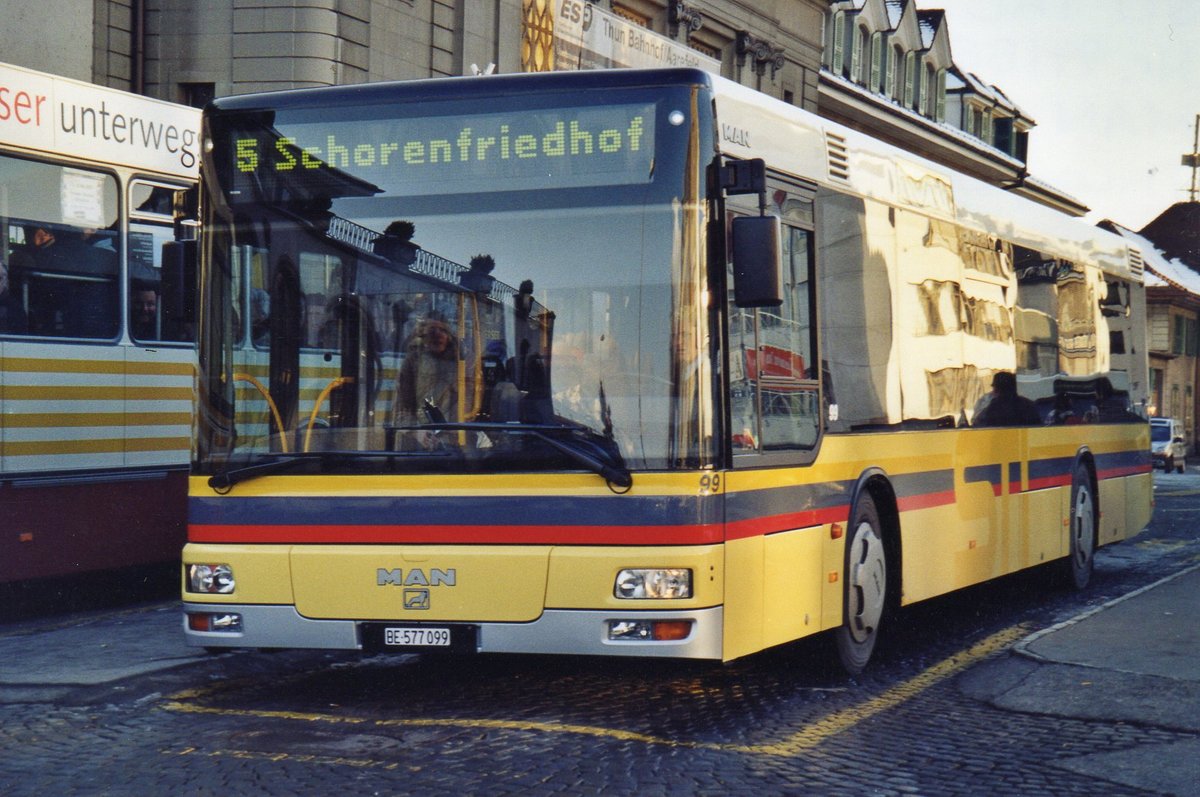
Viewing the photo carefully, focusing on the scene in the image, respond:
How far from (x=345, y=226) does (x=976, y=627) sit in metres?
5.73

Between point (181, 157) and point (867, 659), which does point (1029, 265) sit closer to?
point (867, 659)

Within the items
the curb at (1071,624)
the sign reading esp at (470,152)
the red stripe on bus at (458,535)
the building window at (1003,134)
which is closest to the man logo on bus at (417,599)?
the red stripe on bus at (458,535)

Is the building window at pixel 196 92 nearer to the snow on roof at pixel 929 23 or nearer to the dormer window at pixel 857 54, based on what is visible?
the dormer window at pixel 857 54

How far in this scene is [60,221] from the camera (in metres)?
11.5

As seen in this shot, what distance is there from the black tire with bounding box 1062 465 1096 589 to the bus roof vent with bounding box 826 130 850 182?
5296 millimetres

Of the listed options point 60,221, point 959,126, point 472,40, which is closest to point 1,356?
point 60,221

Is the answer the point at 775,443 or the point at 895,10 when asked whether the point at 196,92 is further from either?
Result: the point at 895,10

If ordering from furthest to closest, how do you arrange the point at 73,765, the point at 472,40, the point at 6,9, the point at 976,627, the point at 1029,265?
the point at 472,40 → the point at 6,9 → the point at 1029,265 → the point at 976,627 → the point at 73,765

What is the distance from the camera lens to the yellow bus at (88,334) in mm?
11117

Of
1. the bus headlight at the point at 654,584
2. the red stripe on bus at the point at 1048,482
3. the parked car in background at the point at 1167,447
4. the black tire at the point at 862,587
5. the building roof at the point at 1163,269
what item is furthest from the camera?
the building roof at the point at 1163,269

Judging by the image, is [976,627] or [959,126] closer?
[976,627]

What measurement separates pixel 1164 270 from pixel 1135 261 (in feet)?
216

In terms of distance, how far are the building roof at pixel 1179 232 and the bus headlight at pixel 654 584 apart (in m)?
84.1

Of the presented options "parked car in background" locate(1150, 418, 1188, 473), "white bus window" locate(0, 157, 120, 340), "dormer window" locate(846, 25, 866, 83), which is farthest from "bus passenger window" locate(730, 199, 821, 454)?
"parked car in background" locate(1150, 418, 1188, 473)
